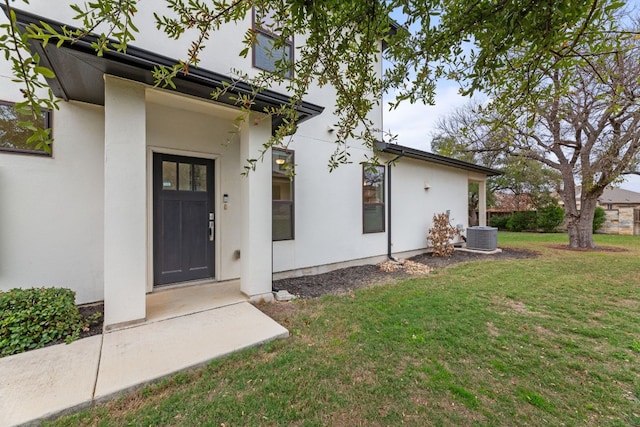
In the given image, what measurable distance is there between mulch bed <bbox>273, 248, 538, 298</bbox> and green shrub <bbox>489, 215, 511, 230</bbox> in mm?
13417

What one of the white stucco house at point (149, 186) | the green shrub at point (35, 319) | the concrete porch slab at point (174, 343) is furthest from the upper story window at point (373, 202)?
the green shrub at point (35, 319)

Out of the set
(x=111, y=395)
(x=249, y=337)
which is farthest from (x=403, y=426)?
(x=111, y=395)

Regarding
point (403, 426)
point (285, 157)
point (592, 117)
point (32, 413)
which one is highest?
point (592, 117)

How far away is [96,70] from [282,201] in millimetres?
3291

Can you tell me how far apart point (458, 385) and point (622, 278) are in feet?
20.1

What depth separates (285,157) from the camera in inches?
210

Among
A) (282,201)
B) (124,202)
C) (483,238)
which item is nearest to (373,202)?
(282,201)

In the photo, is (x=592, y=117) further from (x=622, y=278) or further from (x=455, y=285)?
(x=455, y=285)

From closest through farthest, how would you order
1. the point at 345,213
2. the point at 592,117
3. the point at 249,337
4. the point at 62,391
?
the point at 62,391, the point at 249,337, the point at 345,213, the point at 592,117

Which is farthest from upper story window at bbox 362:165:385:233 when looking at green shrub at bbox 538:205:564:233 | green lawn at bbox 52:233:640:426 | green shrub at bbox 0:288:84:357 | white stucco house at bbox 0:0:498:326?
green shrub at bbox 538:205:564:233

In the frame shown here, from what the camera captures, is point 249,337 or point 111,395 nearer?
point 111,395

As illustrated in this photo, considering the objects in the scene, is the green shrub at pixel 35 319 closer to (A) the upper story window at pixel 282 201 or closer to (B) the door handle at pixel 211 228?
(B) the door handle at pixel 211 228

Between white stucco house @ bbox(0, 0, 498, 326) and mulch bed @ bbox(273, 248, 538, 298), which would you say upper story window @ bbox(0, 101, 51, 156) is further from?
mulch bed @ bbox(273, 248, 538, 298)

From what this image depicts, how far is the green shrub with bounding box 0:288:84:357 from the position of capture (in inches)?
104
